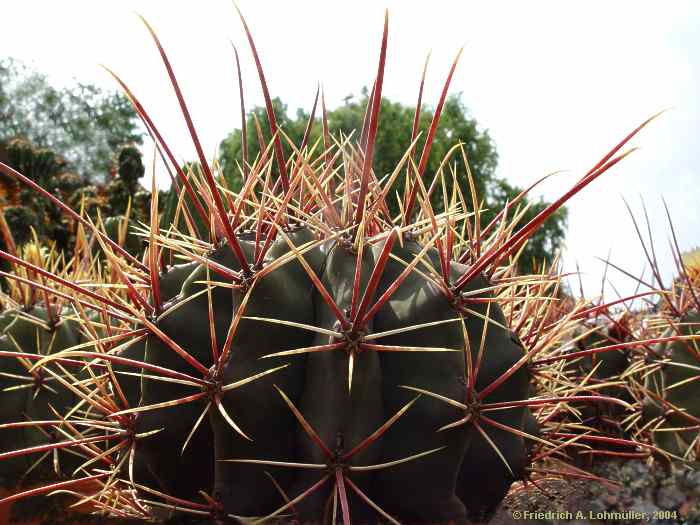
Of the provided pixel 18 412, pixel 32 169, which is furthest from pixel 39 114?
pixel 18 412

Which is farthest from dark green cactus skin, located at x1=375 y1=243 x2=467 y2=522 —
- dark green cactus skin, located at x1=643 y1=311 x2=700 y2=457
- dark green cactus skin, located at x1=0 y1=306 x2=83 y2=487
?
dark green cactus skin, located at x1=643 y1=311 x2=700 y2=457

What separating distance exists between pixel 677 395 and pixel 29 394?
2.51 metres

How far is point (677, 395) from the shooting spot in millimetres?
2709

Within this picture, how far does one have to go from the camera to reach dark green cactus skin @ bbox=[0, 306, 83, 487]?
6.97 feet

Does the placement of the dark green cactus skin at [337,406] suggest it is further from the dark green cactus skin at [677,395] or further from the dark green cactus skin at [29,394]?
the dark green cactus skin at [677,395]

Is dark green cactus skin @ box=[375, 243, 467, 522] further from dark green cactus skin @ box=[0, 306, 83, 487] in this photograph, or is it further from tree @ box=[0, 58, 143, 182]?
tree @ box=[0, 58, 143, 182]

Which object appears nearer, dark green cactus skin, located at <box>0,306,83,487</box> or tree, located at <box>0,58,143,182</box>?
dark green cactus skin, located at <box>0,306,83,487</box>

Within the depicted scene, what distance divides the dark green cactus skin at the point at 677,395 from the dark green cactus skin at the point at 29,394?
88.5 inches

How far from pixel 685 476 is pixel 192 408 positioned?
1.87 m

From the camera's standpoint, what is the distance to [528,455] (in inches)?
58.3

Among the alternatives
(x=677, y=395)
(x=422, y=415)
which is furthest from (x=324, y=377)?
(x=677, y=395)

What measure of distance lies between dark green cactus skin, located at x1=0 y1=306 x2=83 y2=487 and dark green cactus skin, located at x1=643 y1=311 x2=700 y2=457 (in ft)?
7.37

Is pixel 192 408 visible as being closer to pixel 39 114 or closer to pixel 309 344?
pixel 309 344

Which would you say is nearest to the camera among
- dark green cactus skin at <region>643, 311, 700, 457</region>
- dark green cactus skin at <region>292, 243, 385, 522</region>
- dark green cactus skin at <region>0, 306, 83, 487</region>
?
dark green cactus skin at <region>292, 243, 385, 522</region>
